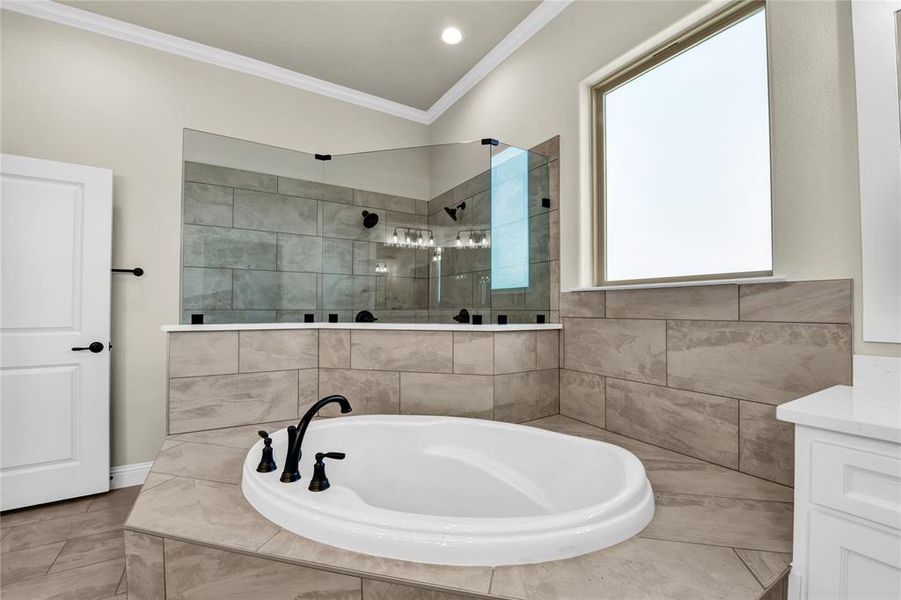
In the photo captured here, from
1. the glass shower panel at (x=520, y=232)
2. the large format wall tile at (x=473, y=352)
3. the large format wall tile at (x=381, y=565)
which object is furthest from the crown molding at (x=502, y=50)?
the large format wall tile at (x=381, y=565)

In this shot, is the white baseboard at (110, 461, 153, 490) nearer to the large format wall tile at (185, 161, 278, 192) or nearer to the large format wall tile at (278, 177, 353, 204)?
the large format wall tile at (185, 161, 278, 192)

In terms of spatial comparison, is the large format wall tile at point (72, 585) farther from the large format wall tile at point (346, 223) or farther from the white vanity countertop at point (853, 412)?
the white vanity countertop at point (853, 412)

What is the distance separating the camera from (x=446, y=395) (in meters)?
2.24

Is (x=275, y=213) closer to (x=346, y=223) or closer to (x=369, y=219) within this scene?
(x=346, y=223)

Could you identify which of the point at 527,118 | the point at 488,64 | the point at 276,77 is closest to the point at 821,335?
the point at 527,118

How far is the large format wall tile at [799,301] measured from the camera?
53.9 inches

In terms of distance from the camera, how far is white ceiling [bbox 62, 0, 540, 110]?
8.26 ft

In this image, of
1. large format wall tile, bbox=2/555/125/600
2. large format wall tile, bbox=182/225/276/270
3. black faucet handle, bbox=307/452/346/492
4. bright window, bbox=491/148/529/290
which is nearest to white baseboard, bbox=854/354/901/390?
bright window, bbox=491/148/529/290

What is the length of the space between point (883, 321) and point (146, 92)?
389 cm

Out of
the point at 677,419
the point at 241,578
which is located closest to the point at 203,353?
the point at 241,578

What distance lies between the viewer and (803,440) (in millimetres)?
996

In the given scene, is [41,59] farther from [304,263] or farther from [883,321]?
[883,321]

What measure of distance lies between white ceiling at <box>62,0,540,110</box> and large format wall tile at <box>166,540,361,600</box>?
279cm

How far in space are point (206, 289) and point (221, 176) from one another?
75 cm
